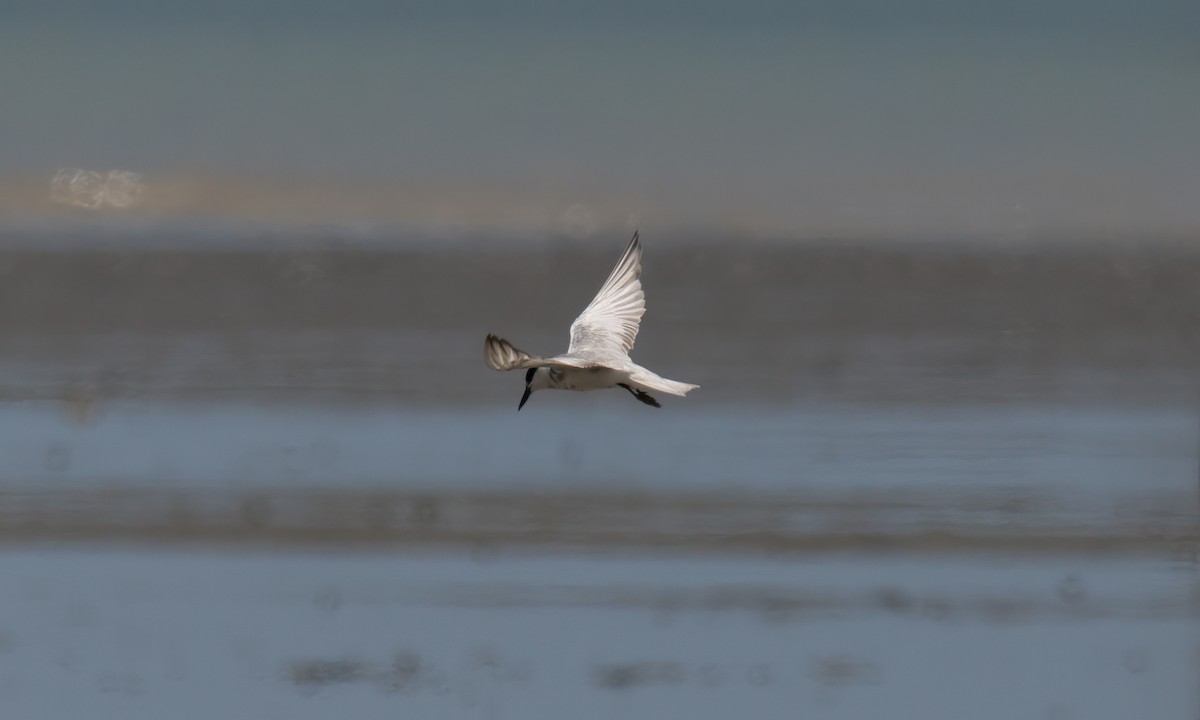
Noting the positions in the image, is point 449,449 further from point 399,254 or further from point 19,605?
point 399,254

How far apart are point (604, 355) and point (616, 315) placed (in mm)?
1137

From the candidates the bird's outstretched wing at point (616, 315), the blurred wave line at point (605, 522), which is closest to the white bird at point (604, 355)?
the bird's outstretched wing at point (616, 315)

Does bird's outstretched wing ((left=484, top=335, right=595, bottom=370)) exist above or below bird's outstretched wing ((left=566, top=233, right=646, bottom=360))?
below

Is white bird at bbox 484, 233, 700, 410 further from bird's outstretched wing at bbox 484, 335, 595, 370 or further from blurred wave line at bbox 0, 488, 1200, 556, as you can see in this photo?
blurred wave line at bbox 0, 488, 1200, 556

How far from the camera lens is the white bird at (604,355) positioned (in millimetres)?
9891

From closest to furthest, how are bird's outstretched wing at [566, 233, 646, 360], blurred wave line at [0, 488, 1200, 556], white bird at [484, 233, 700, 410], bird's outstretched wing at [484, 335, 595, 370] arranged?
1. bird's outstretched wing at [484, 335, 595, 370]
2. white bird at [484, 233, 700, 410]
3. bird's outstretched wing at [566, 233, 646, 360]
4. blurred wave line at [0, 488, 1200, 556]

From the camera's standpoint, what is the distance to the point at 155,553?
12.5m

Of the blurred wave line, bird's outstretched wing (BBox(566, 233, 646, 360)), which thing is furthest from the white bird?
the blurred wave line

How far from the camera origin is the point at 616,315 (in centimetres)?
1270

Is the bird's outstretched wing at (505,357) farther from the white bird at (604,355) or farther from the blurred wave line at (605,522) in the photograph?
the blurred wave line at (605,522)

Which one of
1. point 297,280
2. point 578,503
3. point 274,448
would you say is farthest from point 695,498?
point 297,280

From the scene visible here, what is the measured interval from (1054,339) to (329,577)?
9.06 meters

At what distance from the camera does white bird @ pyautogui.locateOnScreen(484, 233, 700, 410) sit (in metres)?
9.89

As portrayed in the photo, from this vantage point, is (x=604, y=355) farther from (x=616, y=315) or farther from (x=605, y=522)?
(x=605, y=522)
